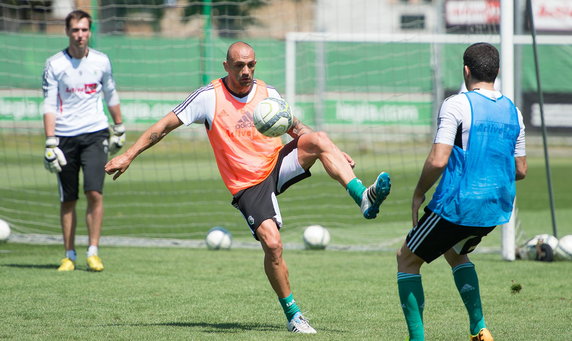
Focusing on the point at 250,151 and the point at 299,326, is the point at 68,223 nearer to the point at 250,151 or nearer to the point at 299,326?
the point at 250,151

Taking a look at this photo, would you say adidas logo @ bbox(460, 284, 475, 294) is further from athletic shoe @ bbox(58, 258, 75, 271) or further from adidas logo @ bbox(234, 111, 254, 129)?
athletic shoe @ bbox(58, 258, 75, 271)

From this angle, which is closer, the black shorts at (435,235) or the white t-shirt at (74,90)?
the black shorts at (435,235)

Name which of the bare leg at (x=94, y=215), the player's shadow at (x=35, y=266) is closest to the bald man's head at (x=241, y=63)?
the bare leg at (x=94, y=215)

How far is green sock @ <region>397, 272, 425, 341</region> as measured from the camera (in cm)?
543

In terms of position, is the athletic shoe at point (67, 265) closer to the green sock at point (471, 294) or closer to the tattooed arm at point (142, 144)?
the tattooed arm at point (142, 144)

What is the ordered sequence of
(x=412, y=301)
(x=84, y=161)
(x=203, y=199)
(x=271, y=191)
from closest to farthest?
(x=412, y=301) → (x=271, y=191) → (x=84, y=161) → (x=203, y=199)

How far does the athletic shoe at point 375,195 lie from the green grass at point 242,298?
1.02 meters

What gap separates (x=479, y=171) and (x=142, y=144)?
252 centimetres

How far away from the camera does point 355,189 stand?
228 inches

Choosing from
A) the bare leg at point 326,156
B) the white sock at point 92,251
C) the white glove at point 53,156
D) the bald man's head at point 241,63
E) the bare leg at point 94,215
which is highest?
the bald man's head at point 241,63

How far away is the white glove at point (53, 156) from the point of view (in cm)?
916

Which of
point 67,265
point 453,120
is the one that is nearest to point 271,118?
point 453,120

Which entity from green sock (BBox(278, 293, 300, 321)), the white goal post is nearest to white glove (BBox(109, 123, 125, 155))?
green sock (BBox(278, 293, 300, 321))

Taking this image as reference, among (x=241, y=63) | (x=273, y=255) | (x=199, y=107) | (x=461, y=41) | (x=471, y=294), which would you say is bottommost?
(x=471, y=294)
